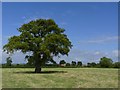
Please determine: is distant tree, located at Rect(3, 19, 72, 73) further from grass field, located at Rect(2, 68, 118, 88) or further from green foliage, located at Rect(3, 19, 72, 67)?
grass field, located at Rect(2, 68, 118, 88)

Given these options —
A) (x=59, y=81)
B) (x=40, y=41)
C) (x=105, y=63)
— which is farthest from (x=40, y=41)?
(x=105, y=63)

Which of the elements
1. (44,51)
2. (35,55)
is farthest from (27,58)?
(44,51)

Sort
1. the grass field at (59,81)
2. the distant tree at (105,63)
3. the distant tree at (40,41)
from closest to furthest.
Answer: the grass field at (59,81)
the distant tree at (40,41)
the distant tree at (105,63)

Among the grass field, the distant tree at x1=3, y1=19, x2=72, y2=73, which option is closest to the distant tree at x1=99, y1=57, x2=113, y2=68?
the distant tree at x1=3, y1=19, x2=72, y2=73

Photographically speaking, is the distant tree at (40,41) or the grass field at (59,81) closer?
the grass field at (59,81)

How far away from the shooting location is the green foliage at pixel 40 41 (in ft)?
155

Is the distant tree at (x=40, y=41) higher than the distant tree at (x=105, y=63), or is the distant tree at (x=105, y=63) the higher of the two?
the distant tree at (x=40, y=41)

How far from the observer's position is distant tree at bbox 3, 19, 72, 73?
47094 mm

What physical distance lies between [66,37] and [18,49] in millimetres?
7633

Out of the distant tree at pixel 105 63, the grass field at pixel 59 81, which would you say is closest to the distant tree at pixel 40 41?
the grass field at pixel 59 81

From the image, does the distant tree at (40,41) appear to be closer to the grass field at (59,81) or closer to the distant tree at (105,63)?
the grass field at (59,81)

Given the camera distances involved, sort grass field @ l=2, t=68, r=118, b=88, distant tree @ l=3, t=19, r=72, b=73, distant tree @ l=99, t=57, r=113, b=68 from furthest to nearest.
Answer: distant tree @ l=99, t=57, r=113, b=68
distant tree @ l=3, t=19, r=72, b=73
grass field @ l=2, t=68, r=118, b=88

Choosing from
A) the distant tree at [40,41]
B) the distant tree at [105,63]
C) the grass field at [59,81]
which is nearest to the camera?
the grass field at [59,81]

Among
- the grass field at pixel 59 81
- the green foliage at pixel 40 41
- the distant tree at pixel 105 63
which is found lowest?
the grass field at pixel 59 81
